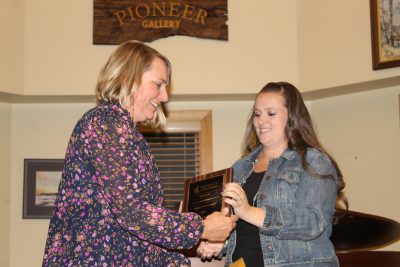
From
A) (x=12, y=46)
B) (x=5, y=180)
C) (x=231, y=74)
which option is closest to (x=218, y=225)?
(x=231, y=74)

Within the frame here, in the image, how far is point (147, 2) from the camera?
520cm

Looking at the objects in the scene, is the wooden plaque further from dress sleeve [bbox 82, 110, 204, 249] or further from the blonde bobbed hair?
the blonde bobbed hair

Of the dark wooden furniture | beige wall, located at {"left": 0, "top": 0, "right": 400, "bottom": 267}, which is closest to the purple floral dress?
the dark wooden furniture

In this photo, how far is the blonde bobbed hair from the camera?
222 cm

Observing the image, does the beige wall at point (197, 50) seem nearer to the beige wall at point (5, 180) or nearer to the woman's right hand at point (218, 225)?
the beige wall at point (5, 180)

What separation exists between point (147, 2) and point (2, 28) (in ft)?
4.12

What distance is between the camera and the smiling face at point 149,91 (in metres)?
2.29

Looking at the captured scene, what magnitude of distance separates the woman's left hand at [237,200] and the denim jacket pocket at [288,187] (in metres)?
0.16

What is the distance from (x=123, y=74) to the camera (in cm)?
224

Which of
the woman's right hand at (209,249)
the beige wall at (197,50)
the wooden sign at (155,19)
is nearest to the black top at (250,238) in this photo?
the woman's right hand at (209,249)

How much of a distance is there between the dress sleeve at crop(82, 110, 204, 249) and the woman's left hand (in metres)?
0.29

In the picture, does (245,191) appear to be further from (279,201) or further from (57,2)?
(57,2)

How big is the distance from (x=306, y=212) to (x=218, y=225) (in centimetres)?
36

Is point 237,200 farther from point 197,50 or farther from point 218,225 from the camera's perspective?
point 197,50
